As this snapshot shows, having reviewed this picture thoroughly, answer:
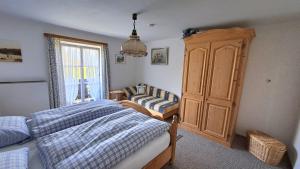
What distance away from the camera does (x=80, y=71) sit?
354cm

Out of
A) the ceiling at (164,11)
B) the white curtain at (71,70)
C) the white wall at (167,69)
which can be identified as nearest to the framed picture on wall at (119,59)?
the white wall at (167,69)

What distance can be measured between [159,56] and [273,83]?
110 inches

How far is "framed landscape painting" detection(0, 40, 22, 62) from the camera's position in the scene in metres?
2.45

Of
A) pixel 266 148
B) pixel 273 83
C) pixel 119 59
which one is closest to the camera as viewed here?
pixel 266 148

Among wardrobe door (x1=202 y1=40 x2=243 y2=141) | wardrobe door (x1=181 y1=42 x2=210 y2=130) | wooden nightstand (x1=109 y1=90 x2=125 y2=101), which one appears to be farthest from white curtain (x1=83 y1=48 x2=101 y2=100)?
wardrobe door (x1=202 y1=40 x2=243 y2=141)

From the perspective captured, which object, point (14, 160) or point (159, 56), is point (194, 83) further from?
point (14, 160)

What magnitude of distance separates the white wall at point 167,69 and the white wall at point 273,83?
1599mm

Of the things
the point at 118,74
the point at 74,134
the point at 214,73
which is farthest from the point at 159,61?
the point at 74,134

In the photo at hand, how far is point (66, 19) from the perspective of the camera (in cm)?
247

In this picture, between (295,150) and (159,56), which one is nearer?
(295,150)

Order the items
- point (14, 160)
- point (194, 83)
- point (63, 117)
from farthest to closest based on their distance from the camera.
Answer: point (194, 83), point (63, 117), point (14, 160)

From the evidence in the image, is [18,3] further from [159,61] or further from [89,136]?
[159,61]

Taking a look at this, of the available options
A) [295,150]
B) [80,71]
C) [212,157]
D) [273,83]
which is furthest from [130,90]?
[295,150]

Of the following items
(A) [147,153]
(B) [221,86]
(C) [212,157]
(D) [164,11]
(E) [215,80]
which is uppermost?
(D) [164,11]
